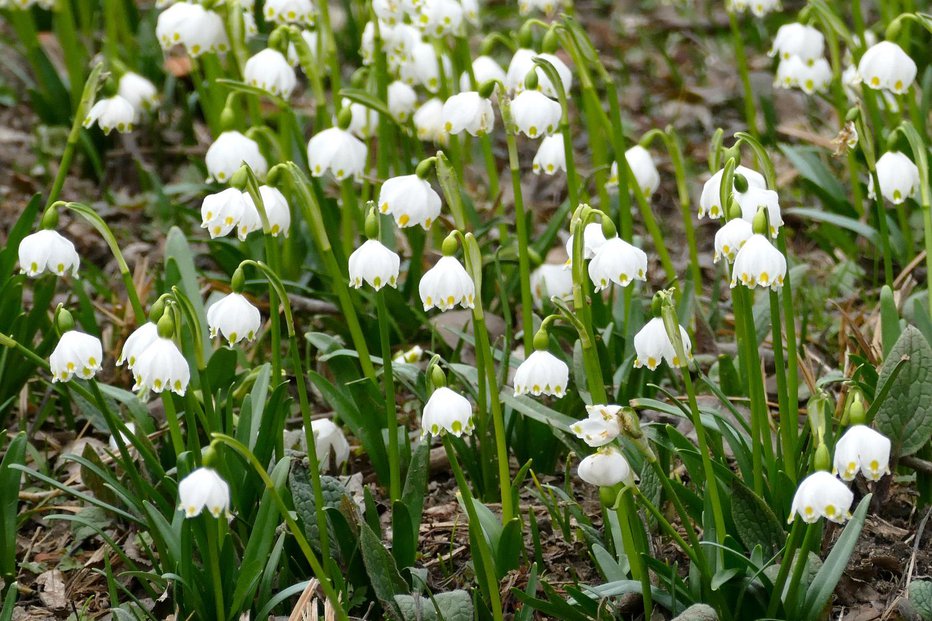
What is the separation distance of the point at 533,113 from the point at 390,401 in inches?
24.6

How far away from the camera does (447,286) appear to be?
1847mm

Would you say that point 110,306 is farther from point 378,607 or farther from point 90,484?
point 378,607

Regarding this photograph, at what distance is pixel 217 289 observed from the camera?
3223mm

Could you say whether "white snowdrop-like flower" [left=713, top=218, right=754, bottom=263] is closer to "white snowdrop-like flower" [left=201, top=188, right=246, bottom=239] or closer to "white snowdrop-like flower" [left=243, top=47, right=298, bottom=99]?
"white snowdrop-like flower" [left=201, top=188, right=246, bottom=239]

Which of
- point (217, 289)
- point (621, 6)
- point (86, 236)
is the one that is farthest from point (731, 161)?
point (621, 6)

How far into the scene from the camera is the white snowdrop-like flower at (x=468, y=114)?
7.04 ft

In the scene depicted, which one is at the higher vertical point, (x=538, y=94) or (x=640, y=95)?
(x=538, y=94)

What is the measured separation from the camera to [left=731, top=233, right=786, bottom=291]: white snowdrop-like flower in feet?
5.66

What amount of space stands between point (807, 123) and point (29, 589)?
327cm

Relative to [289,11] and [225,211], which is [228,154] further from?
[225,211]

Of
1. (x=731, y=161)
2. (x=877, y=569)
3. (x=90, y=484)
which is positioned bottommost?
(x=877, y=569)

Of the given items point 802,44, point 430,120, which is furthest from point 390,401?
point 802,44

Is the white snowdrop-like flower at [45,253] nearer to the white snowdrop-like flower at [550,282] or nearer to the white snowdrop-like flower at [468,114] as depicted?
the white snowdrop-like flower at [468,114]

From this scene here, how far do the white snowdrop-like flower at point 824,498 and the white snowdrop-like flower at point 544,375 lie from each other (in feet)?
1.54
